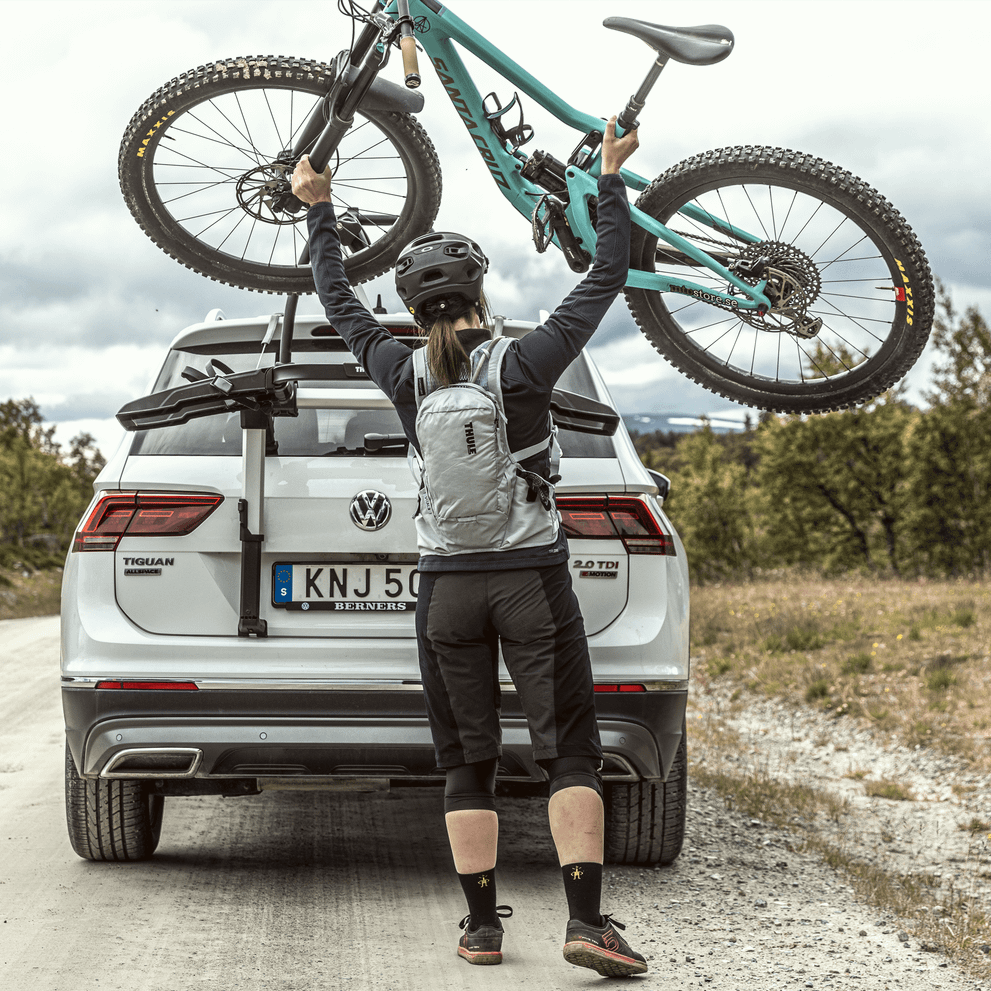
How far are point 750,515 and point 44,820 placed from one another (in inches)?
1988

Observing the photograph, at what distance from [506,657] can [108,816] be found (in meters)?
1.92

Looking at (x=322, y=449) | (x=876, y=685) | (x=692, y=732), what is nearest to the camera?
(x=322, y=449)

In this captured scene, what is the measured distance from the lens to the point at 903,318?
3.42m

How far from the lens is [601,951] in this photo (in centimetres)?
296

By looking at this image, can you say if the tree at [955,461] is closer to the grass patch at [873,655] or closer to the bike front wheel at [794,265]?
the grass patch at [873,655]

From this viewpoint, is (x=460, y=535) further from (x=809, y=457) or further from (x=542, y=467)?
(x=809, y=457)

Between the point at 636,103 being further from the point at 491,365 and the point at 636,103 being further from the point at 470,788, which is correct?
the point at 470,788

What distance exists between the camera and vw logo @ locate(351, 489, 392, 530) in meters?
3.60

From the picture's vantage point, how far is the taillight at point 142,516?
361 centimetres

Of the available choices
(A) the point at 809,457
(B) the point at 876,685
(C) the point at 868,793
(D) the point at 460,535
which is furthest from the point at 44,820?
(A) the point at 809,457

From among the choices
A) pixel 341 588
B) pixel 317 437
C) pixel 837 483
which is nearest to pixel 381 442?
pixel 317 437

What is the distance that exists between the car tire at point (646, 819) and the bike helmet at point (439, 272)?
1.94 meters

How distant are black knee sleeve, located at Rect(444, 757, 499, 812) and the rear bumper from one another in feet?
0.87

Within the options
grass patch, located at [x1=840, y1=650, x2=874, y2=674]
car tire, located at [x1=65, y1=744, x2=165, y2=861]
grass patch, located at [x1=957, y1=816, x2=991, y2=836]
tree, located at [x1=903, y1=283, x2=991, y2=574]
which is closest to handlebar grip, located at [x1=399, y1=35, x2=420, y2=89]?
car tire, located at [x1=65, y1=744, x2=165, y2=861]
